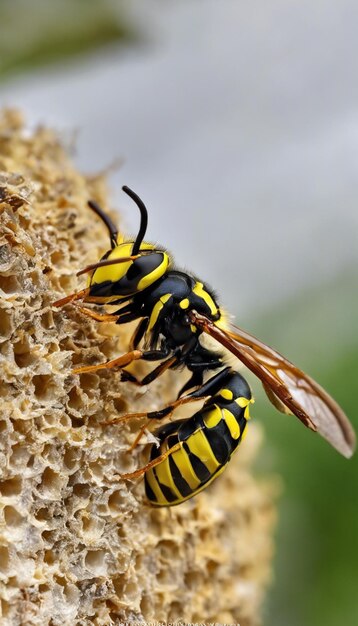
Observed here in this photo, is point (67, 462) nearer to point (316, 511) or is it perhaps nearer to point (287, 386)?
point (287, 386)

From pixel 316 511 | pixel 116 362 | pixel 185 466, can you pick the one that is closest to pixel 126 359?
pixel 116 362

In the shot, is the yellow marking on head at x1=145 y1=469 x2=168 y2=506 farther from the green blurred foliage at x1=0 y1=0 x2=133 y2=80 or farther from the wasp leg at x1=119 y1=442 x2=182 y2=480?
the green blurred foliage at x1=0 y1=0 x2=133 y2=80

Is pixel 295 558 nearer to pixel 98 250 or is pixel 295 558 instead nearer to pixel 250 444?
pixel 250 444

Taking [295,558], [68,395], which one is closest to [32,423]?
[68,395]

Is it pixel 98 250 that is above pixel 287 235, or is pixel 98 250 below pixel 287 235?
above

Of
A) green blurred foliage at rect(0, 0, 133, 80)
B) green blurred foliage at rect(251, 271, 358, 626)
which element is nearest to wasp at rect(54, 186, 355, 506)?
green blurred foliage at rect(251, 271, 358, 626)

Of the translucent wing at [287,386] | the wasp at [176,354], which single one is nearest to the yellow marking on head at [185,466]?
the wasp at [176,354]

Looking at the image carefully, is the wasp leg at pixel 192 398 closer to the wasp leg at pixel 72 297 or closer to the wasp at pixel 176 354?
the wasp at pixel 176 354
